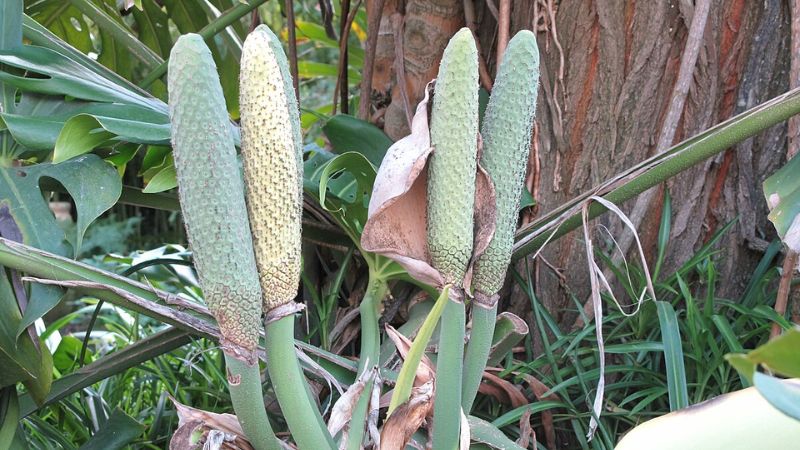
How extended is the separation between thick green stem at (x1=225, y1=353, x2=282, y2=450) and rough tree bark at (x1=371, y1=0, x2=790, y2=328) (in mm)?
609

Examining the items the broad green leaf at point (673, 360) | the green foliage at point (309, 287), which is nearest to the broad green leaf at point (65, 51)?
the green foliage at point (309, 287)

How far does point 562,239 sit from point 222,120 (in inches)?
→ 28.4

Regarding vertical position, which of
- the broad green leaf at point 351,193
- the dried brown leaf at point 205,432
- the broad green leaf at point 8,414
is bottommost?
the broad green leaf at point 8,414

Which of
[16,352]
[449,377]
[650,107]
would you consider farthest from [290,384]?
[650,107]

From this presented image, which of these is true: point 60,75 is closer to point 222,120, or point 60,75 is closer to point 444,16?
point 222,120

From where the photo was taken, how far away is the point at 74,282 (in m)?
0.79

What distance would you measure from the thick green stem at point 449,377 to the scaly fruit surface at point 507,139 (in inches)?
1.7

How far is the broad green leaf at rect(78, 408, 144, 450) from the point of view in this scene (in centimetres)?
109

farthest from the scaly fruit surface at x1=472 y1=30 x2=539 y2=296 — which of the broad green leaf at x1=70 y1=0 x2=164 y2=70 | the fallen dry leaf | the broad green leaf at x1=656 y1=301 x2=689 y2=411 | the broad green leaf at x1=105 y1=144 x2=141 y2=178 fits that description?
the broad green leaf at x1=70 y1=0 x2=164 y2=70

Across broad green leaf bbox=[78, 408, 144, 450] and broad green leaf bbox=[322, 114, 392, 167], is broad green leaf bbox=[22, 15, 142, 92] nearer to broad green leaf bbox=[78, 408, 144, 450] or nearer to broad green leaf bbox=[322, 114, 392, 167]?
broad green leaf bbox=[322, 114, 392, 167]

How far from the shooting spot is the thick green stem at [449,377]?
73 centimetres

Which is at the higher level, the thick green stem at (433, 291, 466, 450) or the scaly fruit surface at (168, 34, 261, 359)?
the scaly fruit surface at (168, 34, 261, 359)

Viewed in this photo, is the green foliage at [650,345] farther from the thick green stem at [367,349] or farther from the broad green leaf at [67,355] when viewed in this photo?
the broad green leaf at [67,355]

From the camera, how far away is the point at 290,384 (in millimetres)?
678
